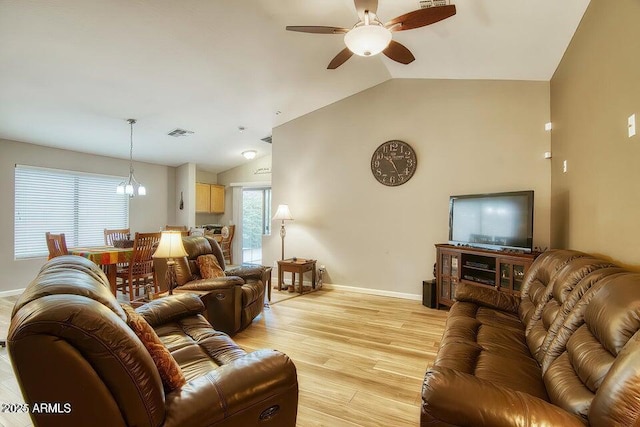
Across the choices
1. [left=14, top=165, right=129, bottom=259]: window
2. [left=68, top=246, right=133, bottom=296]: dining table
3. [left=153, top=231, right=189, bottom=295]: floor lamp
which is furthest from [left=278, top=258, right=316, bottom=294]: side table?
[left=14, top=165, right=129, bottom=259]: window

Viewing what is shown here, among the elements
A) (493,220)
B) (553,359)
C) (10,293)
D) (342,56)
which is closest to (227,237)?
(10,293)

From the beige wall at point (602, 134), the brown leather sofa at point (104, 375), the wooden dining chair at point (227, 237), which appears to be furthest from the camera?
the wooden dining chair at point (227, 237)

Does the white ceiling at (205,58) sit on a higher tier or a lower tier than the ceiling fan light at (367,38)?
higher

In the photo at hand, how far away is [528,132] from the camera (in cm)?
392

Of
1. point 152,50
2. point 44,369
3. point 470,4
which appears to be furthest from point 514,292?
point 152,50

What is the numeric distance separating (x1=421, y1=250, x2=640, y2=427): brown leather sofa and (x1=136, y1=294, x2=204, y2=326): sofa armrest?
177 centimetres

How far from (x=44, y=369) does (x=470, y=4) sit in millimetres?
3613

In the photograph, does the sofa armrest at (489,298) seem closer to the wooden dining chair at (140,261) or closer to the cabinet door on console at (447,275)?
the cabinet door on console at (447,275)

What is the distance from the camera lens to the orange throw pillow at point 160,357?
1.19 meters

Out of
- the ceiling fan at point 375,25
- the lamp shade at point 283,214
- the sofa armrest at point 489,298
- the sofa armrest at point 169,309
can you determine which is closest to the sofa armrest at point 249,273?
the sofa armrest at point 169,309

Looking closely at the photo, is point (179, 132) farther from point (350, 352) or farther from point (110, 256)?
point (350, 352)

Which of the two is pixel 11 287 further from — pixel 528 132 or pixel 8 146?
pixel 528 132

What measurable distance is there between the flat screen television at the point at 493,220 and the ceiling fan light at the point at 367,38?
2.28 meters

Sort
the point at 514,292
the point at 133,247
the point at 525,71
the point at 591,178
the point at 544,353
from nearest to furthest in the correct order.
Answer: the point at 544,353
the point at 591,178
the point at 514,292
the point at 525,71
the point at 133,247
